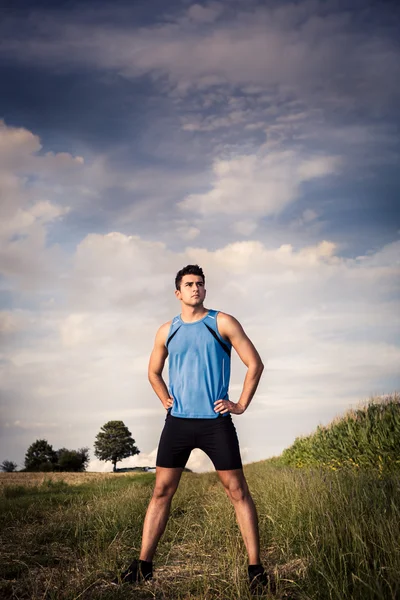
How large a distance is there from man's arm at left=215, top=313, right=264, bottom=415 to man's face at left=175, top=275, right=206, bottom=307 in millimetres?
277

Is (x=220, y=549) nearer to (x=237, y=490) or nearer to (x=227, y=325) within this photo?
(x=237, y=490)

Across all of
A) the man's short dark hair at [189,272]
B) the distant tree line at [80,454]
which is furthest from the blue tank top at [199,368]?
the distant tree line at [80,454]

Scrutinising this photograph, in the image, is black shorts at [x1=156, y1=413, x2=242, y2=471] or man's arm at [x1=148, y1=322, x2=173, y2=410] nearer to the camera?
black shorts at [x1=156, y1=413, x2=242, y2=471]

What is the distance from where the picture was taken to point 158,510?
5.04 m

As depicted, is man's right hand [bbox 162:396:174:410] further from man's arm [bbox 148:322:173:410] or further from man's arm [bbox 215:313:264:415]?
man's arm [bbox 215:313:264:415]

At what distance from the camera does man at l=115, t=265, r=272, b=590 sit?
4.80m

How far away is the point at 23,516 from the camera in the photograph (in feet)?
29.0

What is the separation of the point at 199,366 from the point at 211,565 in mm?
2130

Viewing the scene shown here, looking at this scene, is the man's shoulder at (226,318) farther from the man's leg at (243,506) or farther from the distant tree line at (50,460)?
the distant tree line at (50,460)

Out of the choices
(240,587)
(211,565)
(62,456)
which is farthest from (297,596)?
(62,456)

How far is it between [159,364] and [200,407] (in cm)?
81

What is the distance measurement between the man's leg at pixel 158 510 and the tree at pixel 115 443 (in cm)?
5064

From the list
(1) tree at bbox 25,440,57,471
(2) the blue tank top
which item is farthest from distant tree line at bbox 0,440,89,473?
(2) the blue tank top

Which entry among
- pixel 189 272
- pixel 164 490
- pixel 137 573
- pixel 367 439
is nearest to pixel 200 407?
pixel 164 490
